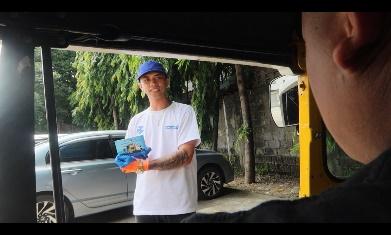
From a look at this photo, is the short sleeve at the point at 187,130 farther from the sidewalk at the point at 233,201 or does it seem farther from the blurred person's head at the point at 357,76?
the sidewalk at the point at 233,201

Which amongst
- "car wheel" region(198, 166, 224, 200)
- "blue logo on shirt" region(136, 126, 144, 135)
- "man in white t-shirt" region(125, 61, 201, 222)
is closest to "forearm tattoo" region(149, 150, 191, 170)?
"man in white t-shirt" region(125, 61, 201, 222)

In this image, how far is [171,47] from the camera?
6.02 ft

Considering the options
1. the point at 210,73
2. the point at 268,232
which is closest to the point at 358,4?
the point at 268,232

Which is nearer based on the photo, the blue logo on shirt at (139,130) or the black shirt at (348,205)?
the black shirt at (348,205)

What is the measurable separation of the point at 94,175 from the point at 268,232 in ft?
20.5

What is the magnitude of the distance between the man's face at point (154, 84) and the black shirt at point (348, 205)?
2245mm

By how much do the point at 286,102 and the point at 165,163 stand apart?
34.8 inches

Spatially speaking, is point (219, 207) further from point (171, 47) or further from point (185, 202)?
point (171, 47)

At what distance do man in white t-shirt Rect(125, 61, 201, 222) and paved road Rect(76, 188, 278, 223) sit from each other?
4016mm

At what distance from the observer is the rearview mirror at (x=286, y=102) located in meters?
2.41

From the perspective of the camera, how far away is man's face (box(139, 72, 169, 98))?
9.48ft

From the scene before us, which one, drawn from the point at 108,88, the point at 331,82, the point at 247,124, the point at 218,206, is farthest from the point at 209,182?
the point at 331,82

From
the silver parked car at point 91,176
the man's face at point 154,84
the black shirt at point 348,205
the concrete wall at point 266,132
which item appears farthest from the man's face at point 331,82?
the concrete wall at point 266,132

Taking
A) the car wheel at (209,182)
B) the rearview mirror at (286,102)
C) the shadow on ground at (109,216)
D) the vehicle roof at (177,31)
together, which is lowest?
the shadow on ground at (109,216)
